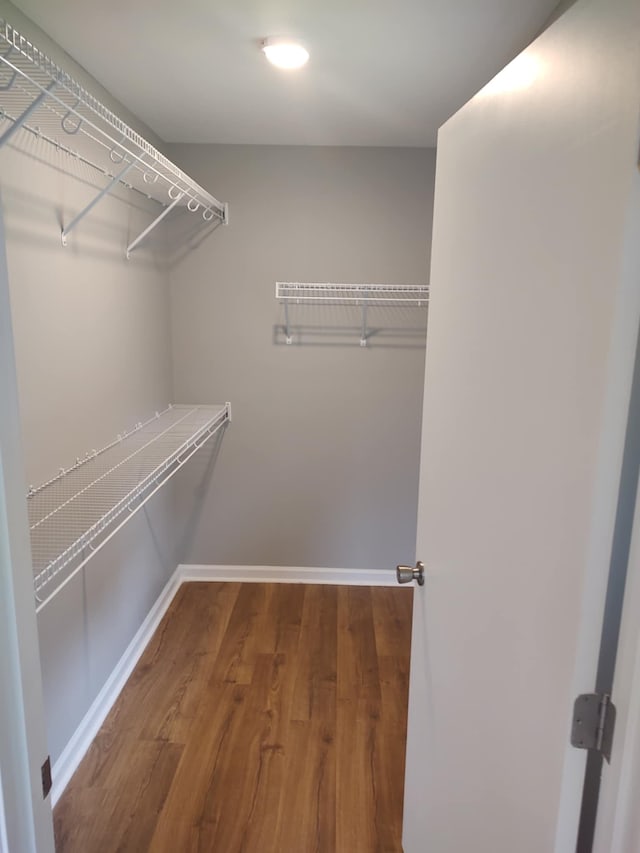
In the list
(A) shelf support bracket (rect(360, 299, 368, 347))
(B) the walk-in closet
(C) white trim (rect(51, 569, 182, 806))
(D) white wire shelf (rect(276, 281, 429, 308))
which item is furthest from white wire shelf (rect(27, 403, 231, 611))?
(A) shelf support bracket (rect(360, 299, 368, 347))

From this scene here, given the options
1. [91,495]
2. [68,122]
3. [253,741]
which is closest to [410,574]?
[91,495]

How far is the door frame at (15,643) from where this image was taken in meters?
0.70

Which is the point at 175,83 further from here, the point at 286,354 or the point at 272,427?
the point at 272,427

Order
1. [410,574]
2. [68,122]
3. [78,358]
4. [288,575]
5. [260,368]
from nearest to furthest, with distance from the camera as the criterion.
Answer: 1. [410,574]
2. [68,122]
3. [78,358]
4. [260,368]
5. [288,575]

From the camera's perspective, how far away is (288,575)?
3.15 m

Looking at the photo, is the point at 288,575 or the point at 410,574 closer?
the point at 410,574

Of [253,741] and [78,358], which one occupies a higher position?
[78,358]

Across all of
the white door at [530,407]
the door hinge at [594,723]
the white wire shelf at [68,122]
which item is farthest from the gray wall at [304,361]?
the door hinge at [594,723]

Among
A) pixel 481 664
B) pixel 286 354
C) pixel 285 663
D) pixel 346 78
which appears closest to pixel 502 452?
pixel 481 664

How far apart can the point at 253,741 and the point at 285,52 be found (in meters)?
2.31

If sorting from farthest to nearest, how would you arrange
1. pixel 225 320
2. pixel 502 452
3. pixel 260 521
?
Result: pixel 260 521
pixel 225 320
pixel 502 452

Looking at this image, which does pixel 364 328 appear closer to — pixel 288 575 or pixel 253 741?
pixel 288 575

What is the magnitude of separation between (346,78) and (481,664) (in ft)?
6.09

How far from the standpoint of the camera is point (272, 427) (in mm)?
2977
